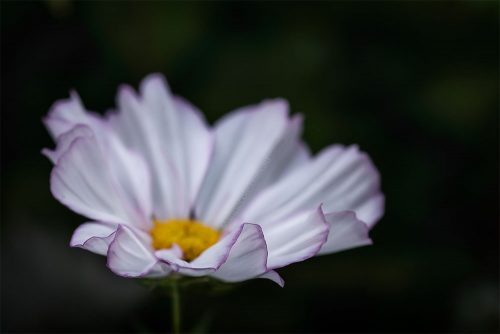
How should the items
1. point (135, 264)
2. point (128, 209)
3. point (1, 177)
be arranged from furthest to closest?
point (1, 177) → point (128, 209) → point (135, 264)

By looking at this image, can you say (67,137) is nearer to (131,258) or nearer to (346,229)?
(131,258)

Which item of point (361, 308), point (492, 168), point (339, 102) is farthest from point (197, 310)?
point (492, 168)

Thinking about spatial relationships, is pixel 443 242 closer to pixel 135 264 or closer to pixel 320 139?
pixel 320 139

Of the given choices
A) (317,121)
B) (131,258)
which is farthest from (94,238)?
(317,121)

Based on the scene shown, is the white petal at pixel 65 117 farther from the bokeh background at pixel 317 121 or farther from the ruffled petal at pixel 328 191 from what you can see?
the bokeh background at pixel 317 121

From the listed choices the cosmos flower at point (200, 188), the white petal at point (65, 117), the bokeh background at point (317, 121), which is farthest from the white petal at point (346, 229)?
the bokeh background at point (317, 121)

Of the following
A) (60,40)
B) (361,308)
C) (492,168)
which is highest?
(60,40)

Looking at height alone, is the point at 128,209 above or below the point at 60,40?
below
